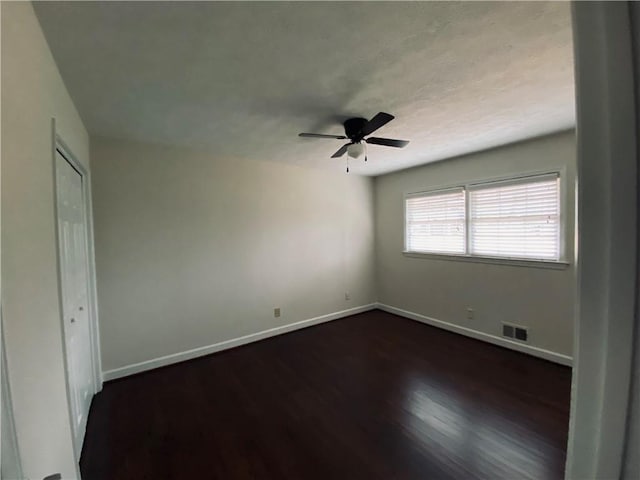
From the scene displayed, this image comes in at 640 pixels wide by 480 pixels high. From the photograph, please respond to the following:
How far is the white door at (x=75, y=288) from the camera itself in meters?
1.71

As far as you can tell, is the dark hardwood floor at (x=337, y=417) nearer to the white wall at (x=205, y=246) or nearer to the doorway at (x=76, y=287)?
the doorway at (x=76, y=287)

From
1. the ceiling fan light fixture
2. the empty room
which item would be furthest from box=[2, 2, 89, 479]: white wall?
the ceiling fan light fixture

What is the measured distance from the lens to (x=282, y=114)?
7.38 ft

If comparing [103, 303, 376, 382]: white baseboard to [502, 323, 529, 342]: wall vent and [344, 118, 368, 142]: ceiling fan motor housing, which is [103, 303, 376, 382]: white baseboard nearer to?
[502, 323, 529, 342]: wall vent

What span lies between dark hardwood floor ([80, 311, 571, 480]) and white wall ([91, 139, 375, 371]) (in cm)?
53

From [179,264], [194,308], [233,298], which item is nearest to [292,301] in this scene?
[233,298]

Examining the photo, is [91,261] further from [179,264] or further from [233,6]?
[233,6]

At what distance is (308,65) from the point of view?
5.31 ft

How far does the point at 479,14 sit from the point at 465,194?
107 inches

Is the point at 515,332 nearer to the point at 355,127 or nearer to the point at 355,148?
the point at 355,148

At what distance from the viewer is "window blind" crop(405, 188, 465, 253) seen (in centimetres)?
379

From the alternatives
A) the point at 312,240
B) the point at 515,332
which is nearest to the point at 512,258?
the point at 515,332

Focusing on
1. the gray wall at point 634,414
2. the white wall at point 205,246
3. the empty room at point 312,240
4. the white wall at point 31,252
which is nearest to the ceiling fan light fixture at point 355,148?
the empty room at point 312,240

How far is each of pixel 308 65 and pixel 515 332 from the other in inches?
141
